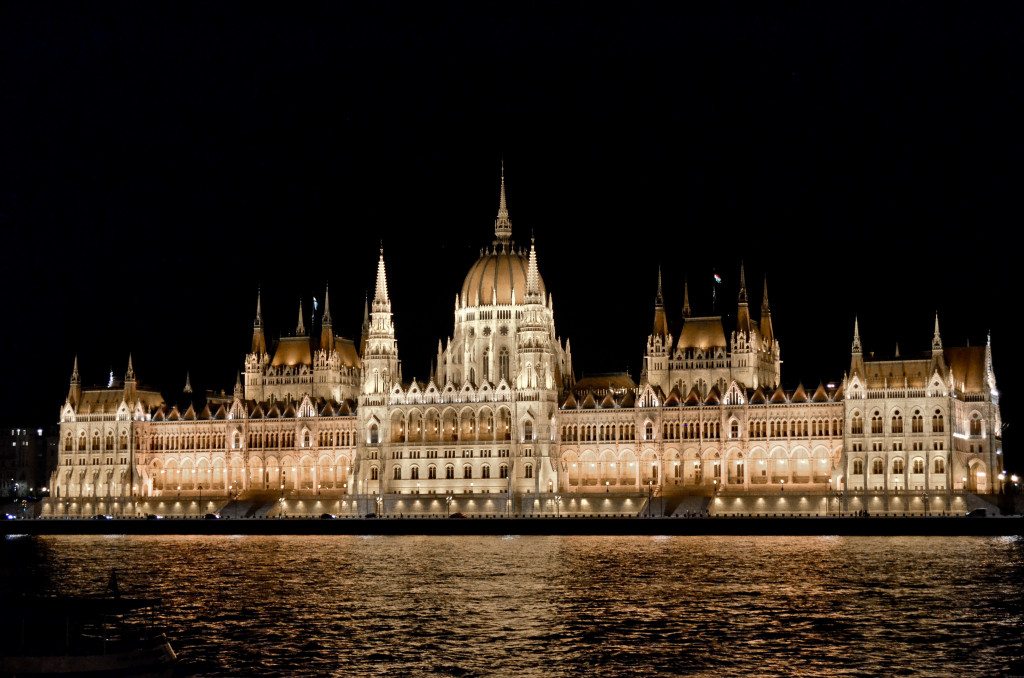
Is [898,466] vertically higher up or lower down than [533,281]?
lower down

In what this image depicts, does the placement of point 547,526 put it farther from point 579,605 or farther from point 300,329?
point 579,605

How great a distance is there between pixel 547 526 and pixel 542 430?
705 inches

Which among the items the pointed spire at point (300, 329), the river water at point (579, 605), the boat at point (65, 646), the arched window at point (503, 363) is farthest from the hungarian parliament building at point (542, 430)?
the boat at point (65, 646)

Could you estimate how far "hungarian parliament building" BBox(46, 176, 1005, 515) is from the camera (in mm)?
138000

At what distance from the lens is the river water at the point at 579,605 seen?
53062 millimetres

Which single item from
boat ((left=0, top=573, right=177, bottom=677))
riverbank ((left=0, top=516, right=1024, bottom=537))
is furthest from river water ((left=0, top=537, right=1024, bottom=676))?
riverbank ((left=0, top=516, right=1024, bottom=537))

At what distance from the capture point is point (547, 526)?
433ft

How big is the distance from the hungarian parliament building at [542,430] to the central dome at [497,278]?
0.52ft

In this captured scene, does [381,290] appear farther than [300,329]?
No

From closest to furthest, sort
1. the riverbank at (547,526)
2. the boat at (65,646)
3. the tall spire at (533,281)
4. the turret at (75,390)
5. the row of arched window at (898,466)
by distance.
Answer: the boat at (65,646)
the riverbank at (547,526)
the row of arched window at (898,466)
the tall spire at (533,281)
the turret at (75,390)

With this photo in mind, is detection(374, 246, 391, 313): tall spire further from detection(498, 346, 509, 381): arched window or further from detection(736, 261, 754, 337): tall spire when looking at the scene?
detection(736, 261, 754, 337): tall spire

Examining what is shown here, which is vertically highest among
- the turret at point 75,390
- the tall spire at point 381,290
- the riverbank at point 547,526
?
the tall spire at point 381,290

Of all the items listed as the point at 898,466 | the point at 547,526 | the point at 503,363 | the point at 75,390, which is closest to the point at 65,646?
the point at 547,526

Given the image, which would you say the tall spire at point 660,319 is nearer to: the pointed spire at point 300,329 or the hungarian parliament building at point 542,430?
the hungarian parliament building at point 542,430
